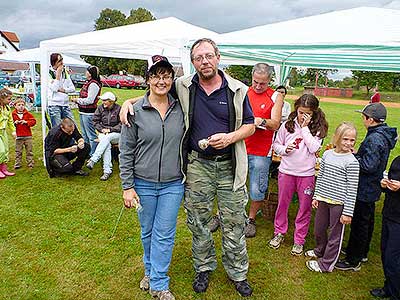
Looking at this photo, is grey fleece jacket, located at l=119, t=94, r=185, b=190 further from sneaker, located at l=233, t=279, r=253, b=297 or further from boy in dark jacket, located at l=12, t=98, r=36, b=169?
boy in dark jacket, located at l=12, t=98, r=36, b=169

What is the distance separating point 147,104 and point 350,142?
167cm

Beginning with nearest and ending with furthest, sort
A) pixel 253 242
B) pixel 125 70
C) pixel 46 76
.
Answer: pixel 253 242 → pixel 46 76 → pixel 125 70

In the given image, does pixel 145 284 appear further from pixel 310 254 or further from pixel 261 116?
pixel 261 116

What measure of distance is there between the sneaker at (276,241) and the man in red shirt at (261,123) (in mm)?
260

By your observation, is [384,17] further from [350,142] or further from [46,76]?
[46,76]

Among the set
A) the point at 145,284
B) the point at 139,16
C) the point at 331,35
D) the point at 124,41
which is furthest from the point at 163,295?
the point at 139,16

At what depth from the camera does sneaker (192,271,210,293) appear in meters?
2.80

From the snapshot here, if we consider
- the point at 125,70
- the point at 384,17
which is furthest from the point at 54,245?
the point at 125,70

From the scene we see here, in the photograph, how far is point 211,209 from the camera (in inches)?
104

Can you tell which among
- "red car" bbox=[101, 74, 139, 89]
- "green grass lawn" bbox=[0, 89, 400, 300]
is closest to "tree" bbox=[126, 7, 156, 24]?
"red car" bbox=[101, 74, 139, 89]

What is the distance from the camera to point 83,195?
4.90 m

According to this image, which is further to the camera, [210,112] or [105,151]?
[105,151]

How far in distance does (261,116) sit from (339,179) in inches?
39.1

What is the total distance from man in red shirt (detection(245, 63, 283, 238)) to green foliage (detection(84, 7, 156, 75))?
1336 inches
